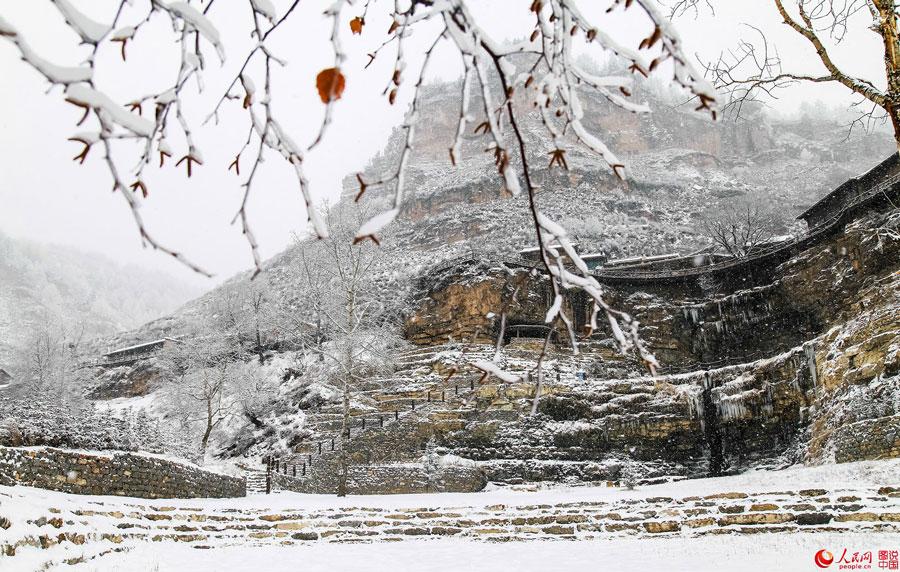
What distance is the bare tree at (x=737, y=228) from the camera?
A: 33031 millimetres

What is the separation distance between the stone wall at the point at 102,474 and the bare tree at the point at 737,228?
27.2 m

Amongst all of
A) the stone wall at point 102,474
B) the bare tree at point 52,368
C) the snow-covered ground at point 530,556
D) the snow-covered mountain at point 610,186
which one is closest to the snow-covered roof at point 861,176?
the snow-covered mountain at point 610,186

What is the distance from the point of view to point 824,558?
5699 millimetres

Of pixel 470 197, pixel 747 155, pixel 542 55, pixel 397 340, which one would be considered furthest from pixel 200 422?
pixel 747 155

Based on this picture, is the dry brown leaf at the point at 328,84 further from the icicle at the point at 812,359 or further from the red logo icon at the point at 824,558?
the icicle at the point at 812,359

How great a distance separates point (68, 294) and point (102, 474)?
8844 cm

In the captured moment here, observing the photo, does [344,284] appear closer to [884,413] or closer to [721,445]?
[721,445]

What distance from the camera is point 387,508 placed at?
10.7m

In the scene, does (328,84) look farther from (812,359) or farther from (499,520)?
(812,359)

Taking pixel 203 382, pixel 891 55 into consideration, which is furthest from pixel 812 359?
pixel 203 382

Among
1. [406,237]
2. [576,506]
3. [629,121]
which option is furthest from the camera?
[629,121]

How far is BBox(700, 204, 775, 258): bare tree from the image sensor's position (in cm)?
3303

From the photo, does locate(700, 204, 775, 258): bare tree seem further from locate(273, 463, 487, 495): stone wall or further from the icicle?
locate(273, 463, 487, 495): stone wall

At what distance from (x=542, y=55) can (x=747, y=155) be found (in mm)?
76809
